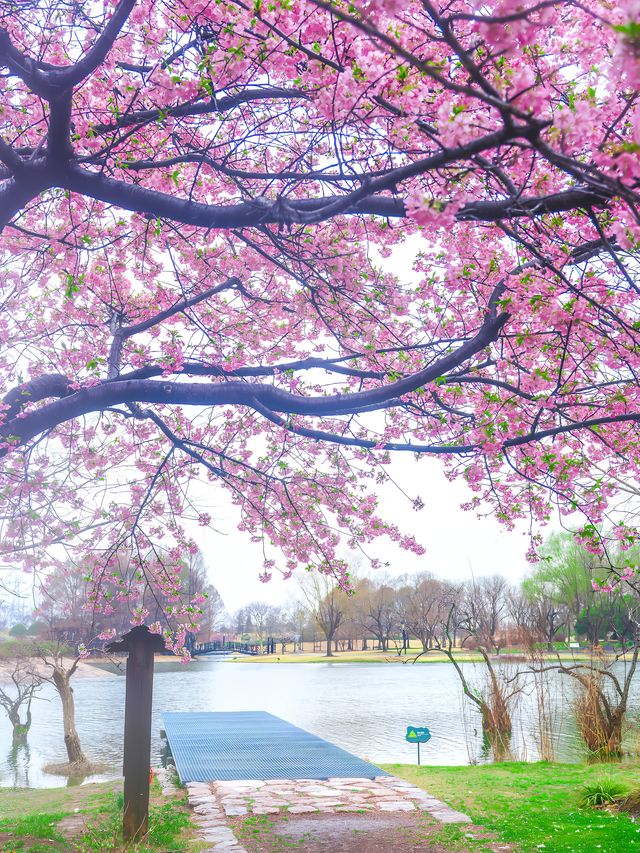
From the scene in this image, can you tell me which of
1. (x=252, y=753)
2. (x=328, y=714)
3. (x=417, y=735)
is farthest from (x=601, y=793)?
(x=328, y=714)

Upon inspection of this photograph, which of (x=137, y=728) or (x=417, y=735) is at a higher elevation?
(x=137, y=728)

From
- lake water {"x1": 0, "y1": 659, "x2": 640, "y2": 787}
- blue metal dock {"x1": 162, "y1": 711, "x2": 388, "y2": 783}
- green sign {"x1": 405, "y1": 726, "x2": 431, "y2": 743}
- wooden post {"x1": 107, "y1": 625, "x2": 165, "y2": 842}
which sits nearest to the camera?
Answer: wooden post {"x1": 107, "y1": 625, "x2": 165, "y2": 842}

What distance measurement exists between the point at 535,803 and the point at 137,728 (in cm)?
375

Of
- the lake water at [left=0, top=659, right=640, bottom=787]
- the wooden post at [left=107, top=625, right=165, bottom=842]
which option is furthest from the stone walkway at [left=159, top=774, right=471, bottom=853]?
the lake water at [left=0, top=659, right=640, bottom=787]

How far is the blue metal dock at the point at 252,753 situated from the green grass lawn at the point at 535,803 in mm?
829

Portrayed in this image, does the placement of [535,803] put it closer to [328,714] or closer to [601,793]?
[601,793]

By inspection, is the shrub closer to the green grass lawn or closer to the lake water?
the green grass lawn

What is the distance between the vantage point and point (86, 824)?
5.72 meters

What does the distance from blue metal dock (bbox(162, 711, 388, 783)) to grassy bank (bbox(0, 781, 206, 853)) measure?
35.4 inches

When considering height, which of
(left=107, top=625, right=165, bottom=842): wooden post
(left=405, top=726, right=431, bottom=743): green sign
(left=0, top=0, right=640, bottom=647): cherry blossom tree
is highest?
(left=0, top=0, right=640, bottom=647): cherry blossom tree

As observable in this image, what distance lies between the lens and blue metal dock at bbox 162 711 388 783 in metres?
8.23

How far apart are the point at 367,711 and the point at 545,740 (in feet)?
25.6

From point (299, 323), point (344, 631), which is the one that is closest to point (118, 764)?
point (299, 323)

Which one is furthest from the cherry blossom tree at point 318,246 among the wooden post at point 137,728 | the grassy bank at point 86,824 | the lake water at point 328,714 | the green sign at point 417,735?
the lake water at point 328,714
